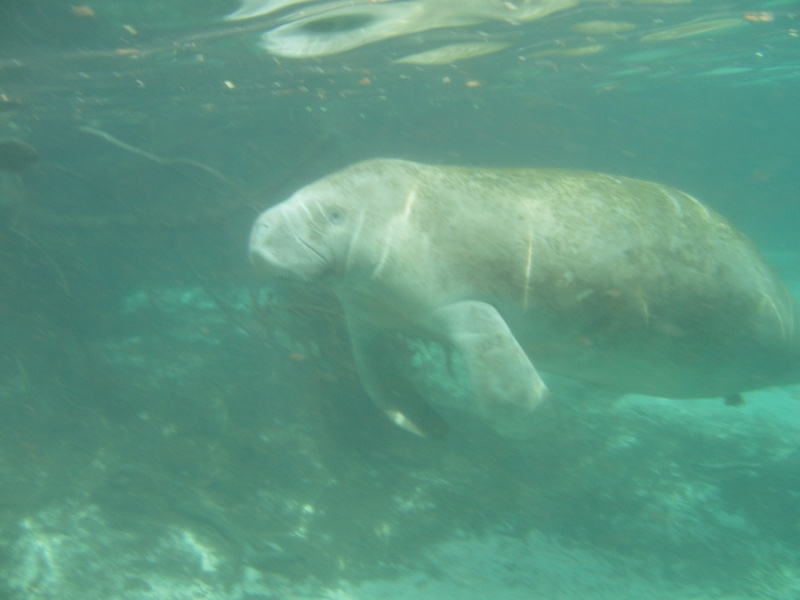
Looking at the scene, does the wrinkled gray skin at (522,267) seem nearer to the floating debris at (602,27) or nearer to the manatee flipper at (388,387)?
the manatee flipper at (388,387)

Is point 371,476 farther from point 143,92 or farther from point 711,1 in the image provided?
point 143,92

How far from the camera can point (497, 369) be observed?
11.2 ft

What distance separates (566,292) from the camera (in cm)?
376

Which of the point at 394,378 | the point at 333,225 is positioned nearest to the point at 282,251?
the point at 333,225

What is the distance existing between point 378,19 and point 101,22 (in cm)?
417

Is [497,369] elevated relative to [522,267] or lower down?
lower down

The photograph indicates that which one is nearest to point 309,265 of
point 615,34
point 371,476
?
point 371,476

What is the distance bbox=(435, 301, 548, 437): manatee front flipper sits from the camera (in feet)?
11.2

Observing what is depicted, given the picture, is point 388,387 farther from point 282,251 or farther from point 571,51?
point 571,51

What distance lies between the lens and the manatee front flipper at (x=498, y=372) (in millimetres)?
3416

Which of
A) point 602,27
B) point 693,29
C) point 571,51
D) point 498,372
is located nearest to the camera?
point 498,372

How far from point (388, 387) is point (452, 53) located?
33.7ft

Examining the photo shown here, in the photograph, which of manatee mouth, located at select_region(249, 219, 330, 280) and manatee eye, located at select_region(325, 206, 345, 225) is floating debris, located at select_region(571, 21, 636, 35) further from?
manatee mouth, located at select_region(249, 219, 330, 280)

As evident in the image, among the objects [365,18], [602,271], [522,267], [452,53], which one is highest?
[365,18]
